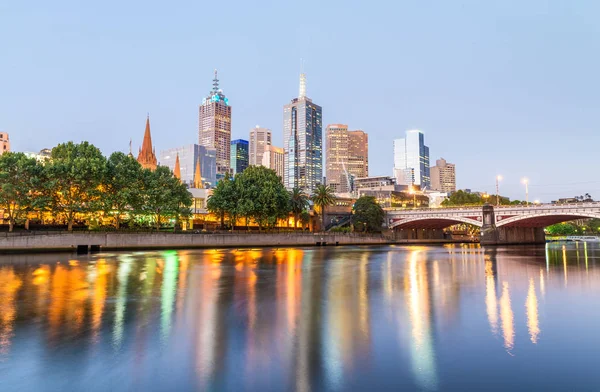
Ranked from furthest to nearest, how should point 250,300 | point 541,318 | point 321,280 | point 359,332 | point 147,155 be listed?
1. point 147,155
2. point 321,280
3. point 250,300
4. point 541,318
5. point 359,332

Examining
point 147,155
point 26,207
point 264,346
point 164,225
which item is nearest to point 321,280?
point 264,346

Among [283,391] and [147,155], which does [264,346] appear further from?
[147,155]

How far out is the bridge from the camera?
8950 cm

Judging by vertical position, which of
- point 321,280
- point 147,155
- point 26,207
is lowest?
point 321,280

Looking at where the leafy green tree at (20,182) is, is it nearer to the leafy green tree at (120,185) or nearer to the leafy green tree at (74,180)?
the leafy green tree at (74,180)

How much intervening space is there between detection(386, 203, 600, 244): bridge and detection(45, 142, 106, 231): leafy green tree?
84.4m

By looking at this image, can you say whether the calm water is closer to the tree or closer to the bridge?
the bridge

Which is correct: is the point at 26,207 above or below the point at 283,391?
above

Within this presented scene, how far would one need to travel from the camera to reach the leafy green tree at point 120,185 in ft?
218

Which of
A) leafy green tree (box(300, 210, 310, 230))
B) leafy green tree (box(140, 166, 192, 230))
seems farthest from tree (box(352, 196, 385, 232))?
leafy green tree (box(140, 166, 192, 230))

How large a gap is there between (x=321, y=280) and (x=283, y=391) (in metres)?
18.5

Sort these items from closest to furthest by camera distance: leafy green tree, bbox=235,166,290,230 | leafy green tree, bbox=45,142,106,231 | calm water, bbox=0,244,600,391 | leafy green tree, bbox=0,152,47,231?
calm water, bbox=0,244,600,391
leafy green tree, bbox=0,152,47,231
leafy green tree, bbox=45,142,106,231
leafy green tree, bbox=235,166,290,230

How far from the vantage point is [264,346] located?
10539mm

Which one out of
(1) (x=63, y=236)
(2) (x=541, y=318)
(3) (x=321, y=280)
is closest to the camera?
(2) (x=541, y=318)
